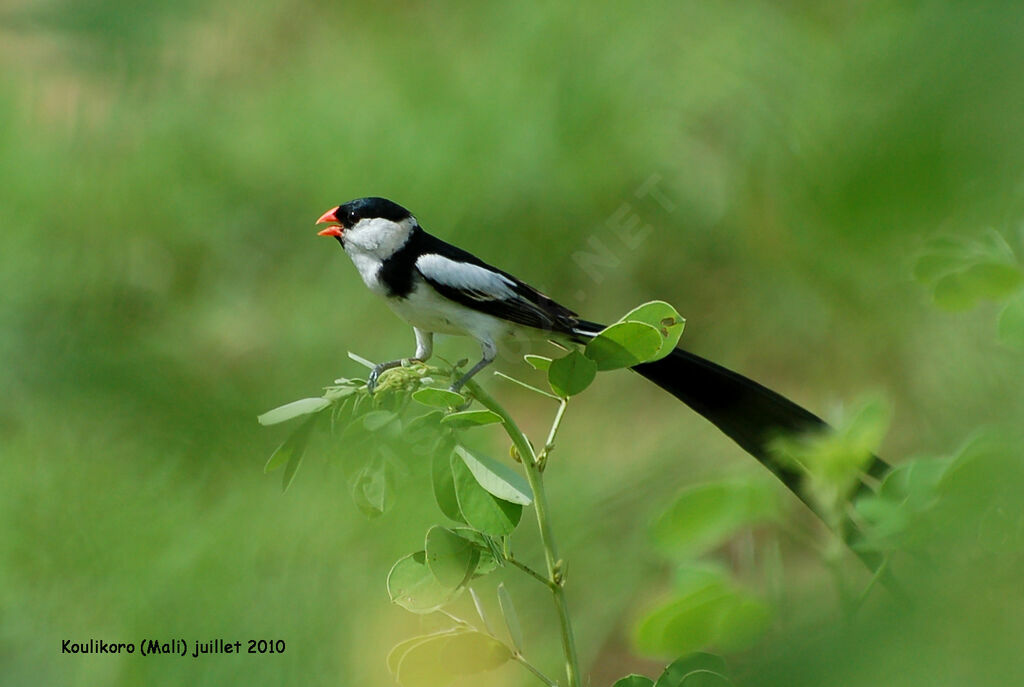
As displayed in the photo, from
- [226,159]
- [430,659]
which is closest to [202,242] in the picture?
[226,159]

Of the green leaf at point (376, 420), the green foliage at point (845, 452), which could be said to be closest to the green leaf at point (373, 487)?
the green leaf at point (376, 420)

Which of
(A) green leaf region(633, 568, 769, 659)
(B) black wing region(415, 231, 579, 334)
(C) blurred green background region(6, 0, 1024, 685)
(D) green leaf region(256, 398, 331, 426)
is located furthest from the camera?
(C) blurred green background region(6, 0, 1024, 685)

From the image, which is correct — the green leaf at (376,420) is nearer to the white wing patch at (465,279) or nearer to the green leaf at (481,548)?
the green leaf at (481,548)

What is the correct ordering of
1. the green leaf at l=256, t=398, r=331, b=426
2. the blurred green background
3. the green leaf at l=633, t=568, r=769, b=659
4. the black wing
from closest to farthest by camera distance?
the green leaf at l=633, t=568, r=769, b=659 < the green leaf at l=256, t=398, r=331, b=426 < the black wing < the blurred green background

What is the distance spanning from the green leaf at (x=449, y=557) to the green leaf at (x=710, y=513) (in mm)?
97

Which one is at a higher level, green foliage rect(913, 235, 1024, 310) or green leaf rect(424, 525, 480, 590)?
green foliage rect(913, 235, 1024, 310)

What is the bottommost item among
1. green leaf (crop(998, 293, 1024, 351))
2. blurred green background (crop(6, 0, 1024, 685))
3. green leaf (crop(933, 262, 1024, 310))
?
blurred green background (crop(6, 0, 1024, 685))

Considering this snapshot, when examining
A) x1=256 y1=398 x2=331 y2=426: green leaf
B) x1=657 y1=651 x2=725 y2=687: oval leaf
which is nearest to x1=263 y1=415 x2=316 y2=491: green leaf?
x1=256 y1=398 x2=331 y2=426: green leaf

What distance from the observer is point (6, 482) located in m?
0.81

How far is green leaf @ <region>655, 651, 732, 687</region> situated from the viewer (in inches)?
9.2

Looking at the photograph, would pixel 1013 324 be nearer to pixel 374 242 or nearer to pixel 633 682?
pixel 633 682

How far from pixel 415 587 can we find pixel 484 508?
4 centimetres

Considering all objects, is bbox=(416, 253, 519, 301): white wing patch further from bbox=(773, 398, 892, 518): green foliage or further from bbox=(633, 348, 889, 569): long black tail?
bbox=(773, 398, 892, 518): green foliage

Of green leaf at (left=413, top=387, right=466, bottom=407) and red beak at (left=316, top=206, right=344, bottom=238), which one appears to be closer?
green leaf at (left=413, top=387, right=466, bottom=407)
